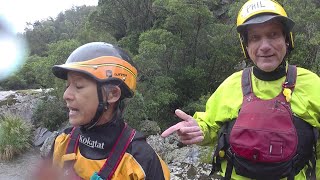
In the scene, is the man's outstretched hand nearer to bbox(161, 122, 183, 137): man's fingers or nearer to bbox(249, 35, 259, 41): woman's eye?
bbox(161, 122, 183, 137): man's fingers

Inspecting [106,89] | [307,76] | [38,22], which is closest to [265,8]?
[307,76]

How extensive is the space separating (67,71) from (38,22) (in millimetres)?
38911

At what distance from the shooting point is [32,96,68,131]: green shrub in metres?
13.5

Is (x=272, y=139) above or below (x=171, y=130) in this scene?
below

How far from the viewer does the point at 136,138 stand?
1.95m

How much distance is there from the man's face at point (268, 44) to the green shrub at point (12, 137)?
10998 millimetres

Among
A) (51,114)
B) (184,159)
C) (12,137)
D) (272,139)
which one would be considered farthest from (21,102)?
(272,139)

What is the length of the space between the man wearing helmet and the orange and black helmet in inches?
17.8

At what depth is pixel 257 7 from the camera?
6.57 feet

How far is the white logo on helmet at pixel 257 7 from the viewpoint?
198 cm

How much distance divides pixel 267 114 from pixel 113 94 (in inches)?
36.9

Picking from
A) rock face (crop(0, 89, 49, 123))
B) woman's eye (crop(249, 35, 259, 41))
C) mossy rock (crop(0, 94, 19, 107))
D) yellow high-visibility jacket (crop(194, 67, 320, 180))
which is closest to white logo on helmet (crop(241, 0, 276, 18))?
woman's eye (crop(249, 35, 259, 41))

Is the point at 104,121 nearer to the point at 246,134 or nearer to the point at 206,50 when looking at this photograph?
the point at 246,134

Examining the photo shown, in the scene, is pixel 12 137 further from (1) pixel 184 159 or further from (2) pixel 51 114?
(1) pixel 184 159
